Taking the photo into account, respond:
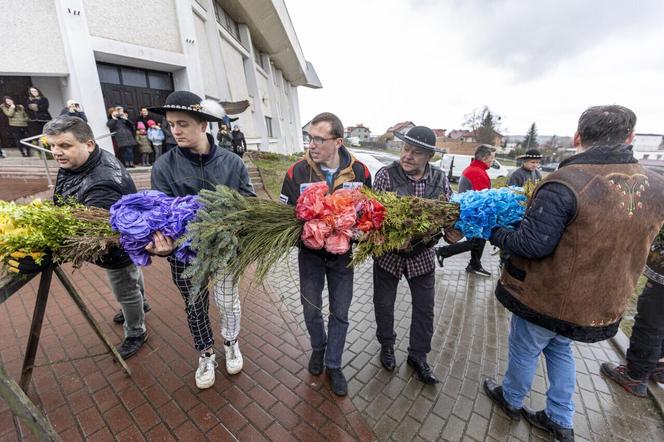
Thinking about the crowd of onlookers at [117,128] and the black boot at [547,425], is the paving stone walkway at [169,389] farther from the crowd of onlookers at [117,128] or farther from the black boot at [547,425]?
the crowd of onlookers at [117,128]

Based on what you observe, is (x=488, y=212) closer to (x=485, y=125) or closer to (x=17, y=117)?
(x=17, y=117)

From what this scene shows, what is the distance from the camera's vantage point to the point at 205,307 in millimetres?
2568

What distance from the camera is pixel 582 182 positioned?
164cm

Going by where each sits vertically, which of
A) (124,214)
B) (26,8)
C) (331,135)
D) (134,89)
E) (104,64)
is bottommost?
(124,214)

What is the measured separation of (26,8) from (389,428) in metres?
13.2

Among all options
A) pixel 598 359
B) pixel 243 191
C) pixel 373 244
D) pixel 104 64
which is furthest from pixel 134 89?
pixel 598 359

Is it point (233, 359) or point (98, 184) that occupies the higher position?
point (98, 184)

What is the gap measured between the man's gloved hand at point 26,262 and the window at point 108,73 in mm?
11213

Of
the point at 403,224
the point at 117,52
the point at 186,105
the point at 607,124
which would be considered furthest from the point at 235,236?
the point at 117,52

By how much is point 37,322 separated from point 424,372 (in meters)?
3.25

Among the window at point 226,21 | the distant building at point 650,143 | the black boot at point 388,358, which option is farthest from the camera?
the distant building at point 650,143

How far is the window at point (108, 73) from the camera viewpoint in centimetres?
980

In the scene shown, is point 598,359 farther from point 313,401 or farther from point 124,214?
point 124,214

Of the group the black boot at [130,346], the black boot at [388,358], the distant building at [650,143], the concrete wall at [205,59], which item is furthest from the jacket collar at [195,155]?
the distant building at [650,143]
